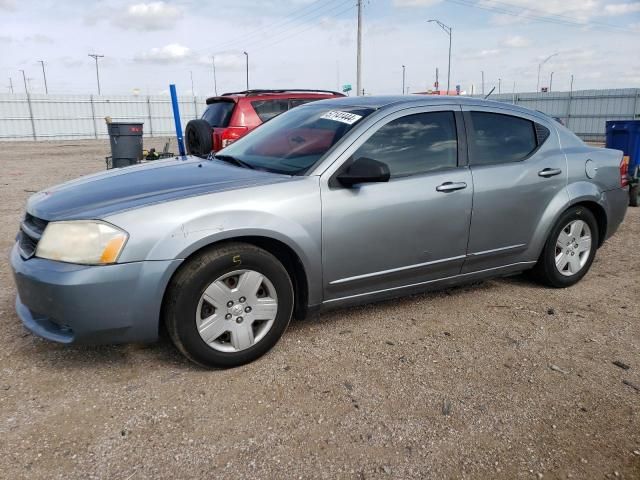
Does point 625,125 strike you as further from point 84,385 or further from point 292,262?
point 84,385

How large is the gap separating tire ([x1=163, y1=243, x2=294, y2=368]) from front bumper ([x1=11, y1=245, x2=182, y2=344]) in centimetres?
11

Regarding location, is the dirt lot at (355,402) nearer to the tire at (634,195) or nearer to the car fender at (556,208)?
the car fender at (556,208)

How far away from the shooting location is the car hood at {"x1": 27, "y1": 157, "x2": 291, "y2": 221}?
9.45 feet

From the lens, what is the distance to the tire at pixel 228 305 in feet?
9.37

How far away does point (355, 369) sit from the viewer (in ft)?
10.2

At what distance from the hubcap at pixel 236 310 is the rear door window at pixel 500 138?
1829 mm

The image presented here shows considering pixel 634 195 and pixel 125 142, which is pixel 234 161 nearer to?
pixel 125 142

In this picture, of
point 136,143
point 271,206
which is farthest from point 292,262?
point 136,143

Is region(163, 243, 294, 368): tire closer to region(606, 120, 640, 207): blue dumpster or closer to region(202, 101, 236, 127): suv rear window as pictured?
region(202, 101, 236, 127): suv rear window

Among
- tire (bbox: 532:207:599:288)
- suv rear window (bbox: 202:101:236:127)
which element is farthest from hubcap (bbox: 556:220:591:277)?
suv rear window (bbox: 202:101:236:127)

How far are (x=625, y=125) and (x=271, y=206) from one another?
8.62m

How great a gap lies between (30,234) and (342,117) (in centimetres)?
206

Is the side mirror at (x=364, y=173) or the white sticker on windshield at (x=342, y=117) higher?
the white sticker on windshield at (x=342, y=117)

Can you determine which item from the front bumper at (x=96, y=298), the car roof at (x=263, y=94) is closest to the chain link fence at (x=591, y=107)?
the car roof at (x=263, y=94)
